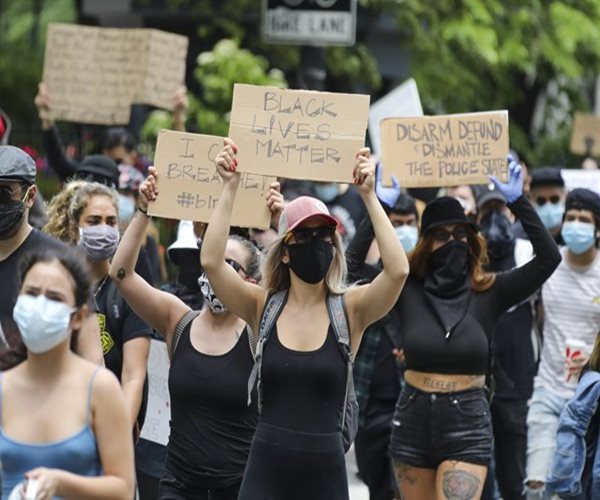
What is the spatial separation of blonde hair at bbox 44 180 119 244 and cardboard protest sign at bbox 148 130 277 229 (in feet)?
1.21

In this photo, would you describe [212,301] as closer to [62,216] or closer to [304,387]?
[304,387]

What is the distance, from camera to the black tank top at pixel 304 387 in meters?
6.32

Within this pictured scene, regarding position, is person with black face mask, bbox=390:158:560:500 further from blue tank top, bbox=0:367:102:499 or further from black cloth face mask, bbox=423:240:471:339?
blue tank top, bbox=0:367:102:499

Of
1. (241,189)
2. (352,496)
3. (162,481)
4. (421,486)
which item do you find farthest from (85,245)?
(352,496)

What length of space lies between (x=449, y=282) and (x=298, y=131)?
1.44 m

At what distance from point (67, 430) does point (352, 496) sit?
244 inches

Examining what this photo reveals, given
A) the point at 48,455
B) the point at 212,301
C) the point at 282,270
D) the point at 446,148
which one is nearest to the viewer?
the point at 48,455

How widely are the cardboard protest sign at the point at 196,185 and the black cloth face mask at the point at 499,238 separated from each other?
257 cm

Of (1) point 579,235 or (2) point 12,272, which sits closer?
(2) point 12,272

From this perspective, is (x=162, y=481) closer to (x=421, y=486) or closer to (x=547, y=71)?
(x=421, y=486)

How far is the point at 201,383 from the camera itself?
6.82 m

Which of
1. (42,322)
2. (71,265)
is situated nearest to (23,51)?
(71,265)

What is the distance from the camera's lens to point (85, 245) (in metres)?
7.53

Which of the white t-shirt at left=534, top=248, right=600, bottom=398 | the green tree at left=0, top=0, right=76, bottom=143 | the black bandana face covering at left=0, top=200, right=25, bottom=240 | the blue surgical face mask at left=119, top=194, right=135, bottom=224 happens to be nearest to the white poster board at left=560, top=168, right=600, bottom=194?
the white t-shirt at left=534, top=248, right=600, bottom=398
